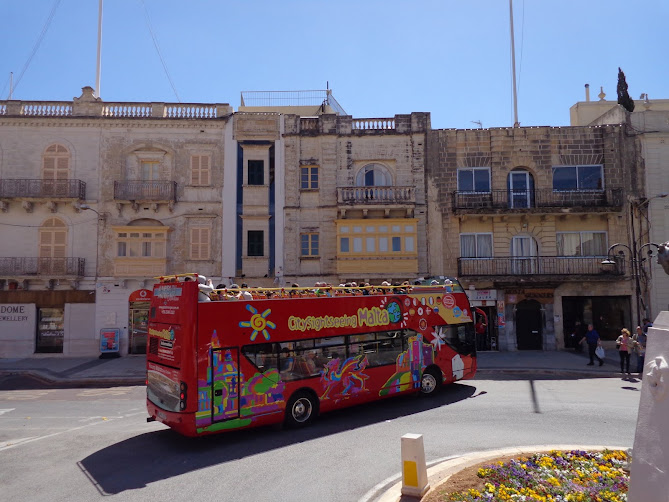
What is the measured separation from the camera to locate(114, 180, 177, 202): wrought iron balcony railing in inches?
1007

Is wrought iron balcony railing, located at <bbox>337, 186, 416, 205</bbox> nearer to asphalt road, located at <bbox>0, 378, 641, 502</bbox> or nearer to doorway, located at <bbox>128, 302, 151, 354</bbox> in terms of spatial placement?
doorway, located at <bbox>128, 302, 151, 354</bbox>

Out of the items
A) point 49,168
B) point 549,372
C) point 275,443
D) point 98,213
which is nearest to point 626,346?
point 549,372

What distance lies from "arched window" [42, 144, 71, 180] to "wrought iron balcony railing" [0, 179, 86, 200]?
57 centimetres

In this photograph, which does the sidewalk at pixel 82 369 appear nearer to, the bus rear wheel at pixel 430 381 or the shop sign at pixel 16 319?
the shop sign at pixel 16 319

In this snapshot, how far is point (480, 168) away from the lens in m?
26.8

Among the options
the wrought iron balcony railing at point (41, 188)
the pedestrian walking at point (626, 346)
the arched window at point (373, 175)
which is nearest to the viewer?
the pedestrian walking at point (626, 346)

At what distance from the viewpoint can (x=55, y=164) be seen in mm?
25844

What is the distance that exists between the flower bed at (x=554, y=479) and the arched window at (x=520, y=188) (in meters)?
20.0

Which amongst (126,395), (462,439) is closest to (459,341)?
(462,439)

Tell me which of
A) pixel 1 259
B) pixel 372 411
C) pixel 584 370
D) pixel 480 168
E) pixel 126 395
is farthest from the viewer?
pixel 480 168

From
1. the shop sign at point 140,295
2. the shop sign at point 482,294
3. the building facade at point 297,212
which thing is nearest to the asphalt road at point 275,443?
the shop sign at point 140,295

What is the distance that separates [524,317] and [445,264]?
507 centimetres

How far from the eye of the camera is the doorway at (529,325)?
25828 mm

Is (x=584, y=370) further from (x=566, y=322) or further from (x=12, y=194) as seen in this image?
(x=12, y=194)
